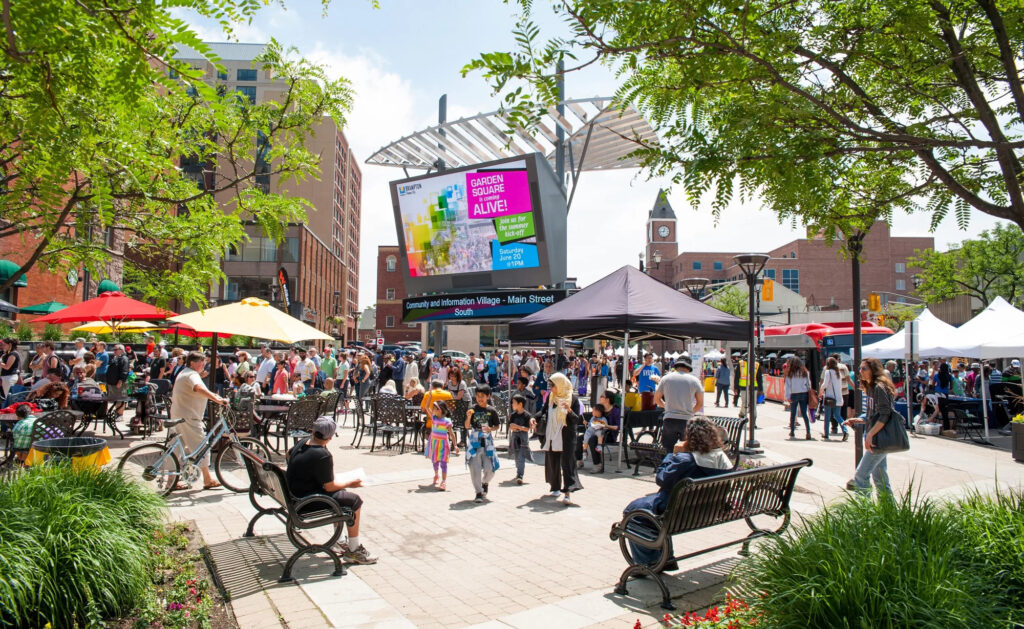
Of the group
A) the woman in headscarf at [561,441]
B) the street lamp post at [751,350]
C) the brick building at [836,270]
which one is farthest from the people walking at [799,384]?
the brick building at [836,270]

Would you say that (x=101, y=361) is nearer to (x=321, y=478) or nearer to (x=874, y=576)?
(x=321, y=478)

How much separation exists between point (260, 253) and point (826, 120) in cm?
6989

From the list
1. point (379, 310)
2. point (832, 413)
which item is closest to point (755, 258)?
point (832, 413)

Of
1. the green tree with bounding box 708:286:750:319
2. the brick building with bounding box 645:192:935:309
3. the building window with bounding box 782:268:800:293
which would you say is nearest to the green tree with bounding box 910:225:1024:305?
the green tree with bounding box 708:286:750:319

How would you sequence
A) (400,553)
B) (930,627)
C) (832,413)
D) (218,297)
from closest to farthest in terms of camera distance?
1. (930,627)
2. (400,553)
3. (832,413)
4. (218,297)

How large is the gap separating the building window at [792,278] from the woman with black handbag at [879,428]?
300 feet

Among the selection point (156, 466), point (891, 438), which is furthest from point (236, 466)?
point (891, 438)

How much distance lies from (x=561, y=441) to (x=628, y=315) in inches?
120

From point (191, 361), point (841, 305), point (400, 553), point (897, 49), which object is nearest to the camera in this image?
point (897, 49)

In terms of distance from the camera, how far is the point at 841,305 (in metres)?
91.9

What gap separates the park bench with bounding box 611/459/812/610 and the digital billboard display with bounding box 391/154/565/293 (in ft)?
55.6

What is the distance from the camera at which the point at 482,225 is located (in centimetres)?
2386

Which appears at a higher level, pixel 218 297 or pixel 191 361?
pixel 218 297

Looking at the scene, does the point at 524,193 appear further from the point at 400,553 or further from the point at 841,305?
the point at 841,305
